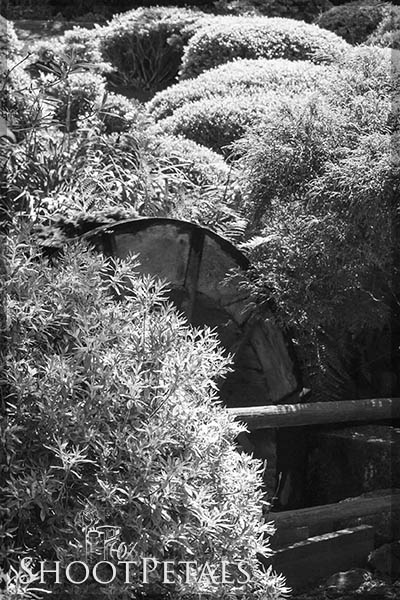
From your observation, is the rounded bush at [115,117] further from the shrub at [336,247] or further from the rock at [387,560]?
the rock at [387,560]

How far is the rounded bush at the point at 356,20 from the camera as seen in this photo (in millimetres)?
15430

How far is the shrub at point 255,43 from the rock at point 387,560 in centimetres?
765

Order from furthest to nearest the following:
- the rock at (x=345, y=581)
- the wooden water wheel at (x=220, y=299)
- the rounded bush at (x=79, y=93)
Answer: the rounded bush at (x=79, y=93)
the wooden water wheel at (x=220, y=299)
the rock at (x=345, y=581)

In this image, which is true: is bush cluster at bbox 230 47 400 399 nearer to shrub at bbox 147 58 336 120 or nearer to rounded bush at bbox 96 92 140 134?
rounded bush at bbox 96 92 140 134

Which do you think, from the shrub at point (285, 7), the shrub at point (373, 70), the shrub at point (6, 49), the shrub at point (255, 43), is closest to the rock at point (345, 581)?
the shrub at point (373, 70)

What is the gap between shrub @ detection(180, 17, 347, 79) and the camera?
1261 cm

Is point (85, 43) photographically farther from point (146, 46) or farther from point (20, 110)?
point (20, 110)

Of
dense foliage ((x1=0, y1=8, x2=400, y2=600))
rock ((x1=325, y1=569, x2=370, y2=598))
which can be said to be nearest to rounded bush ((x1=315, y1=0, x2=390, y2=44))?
dense foliage ((x1=0, y1=8, x2=400, y2=600))

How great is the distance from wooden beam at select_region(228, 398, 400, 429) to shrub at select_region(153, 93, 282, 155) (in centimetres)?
400

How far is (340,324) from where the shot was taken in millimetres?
5871

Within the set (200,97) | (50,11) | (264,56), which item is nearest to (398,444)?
(200,97)

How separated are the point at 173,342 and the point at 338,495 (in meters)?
2.46

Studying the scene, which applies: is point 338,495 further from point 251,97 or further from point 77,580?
point 251,97

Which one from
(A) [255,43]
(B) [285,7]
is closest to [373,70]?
(A) [255,43]
